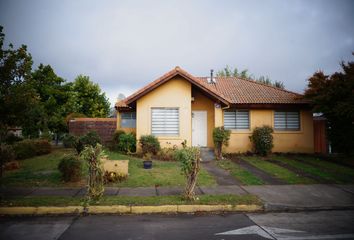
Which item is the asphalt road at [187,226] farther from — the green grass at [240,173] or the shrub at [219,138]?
the shrub at [219,138]

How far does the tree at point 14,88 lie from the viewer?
756 centimetres

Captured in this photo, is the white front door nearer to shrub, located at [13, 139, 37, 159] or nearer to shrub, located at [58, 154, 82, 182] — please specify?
shrub, located at [58, 154, 82, 182]

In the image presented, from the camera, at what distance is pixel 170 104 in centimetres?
1566

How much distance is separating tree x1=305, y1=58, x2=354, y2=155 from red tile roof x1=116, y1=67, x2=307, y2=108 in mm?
1514

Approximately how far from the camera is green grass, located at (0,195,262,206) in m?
7.11

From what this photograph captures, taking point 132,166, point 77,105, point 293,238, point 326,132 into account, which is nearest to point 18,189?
point 132,166

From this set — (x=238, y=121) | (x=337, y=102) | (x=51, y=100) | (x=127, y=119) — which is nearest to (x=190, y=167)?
(x=337, y=102)

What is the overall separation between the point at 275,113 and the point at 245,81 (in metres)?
4.57

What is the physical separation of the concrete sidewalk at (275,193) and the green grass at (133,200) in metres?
0.46

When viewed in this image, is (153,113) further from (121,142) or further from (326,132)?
(326,132)

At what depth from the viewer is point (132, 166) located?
12.4m

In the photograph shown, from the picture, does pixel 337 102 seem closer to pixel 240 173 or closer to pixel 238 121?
pixel 238 121

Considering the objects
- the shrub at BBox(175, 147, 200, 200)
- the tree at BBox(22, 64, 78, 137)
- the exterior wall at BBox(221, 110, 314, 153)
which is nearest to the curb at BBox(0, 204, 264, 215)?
the shrub at BBox(175, 147, 200, 200)

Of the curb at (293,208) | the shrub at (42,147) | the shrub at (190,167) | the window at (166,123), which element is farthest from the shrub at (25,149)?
the curb at (293,208)
